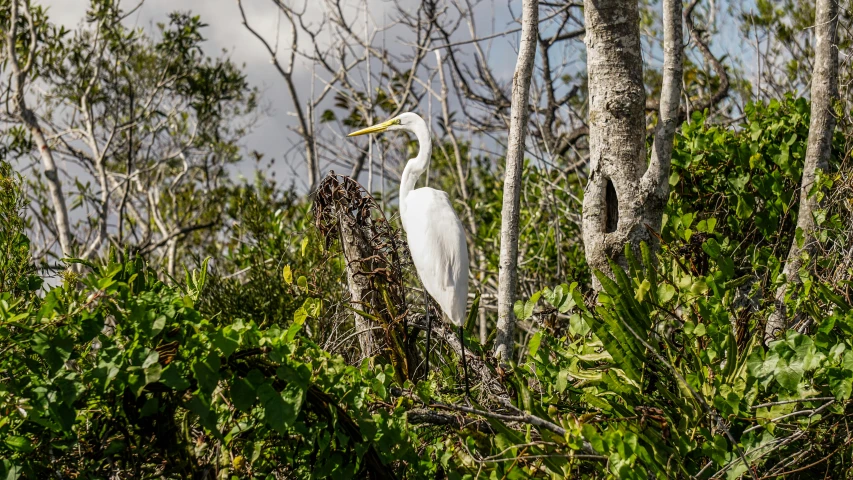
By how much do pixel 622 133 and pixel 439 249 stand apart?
2.82 feet

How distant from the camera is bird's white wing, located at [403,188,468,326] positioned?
302 cm

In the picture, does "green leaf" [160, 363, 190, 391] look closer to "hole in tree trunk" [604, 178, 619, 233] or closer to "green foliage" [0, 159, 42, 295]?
"green foliage" [0, 159, 42, 295]

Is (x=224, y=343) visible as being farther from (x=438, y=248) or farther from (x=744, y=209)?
(x=744, y=209)

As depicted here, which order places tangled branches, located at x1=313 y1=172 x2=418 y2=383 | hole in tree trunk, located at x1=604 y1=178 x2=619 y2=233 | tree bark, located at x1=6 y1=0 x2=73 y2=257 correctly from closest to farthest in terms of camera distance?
tangled branches, located at x1=313 y1=172 x2=418 y2=383 < hole in tree trunk, located at x1=604 y1=178 x2=619 y2=233 < tree bark, located at x1=6 y1=0 x2=73 y2=257

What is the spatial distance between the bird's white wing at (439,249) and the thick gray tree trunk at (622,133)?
0.53 meters

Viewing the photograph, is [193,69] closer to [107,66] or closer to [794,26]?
[107,66]

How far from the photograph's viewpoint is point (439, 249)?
3.17 metres

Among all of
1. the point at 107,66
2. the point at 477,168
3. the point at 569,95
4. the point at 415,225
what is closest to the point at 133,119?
the point at 107,66

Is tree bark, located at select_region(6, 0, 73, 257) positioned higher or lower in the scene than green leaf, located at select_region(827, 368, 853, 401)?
higher

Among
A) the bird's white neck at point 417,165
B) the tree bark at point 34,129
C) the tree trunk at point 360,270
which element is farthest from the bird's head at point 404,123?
the tree bark at point 34,129

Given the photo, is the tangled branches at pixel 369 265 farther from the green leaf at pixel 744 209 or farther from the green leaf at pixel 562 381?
the green leaf at pixel 744 209

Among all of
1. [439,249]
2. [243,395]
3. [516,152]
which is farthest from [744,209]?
[243,395]

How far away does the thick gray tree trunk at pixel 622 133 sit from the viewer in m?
2.86

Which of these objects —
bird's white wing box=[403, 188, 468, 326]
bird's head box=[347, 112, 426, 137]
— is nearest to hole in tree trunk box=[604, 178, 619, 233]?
bird's white wing box=[403, 188, 468, 326]
